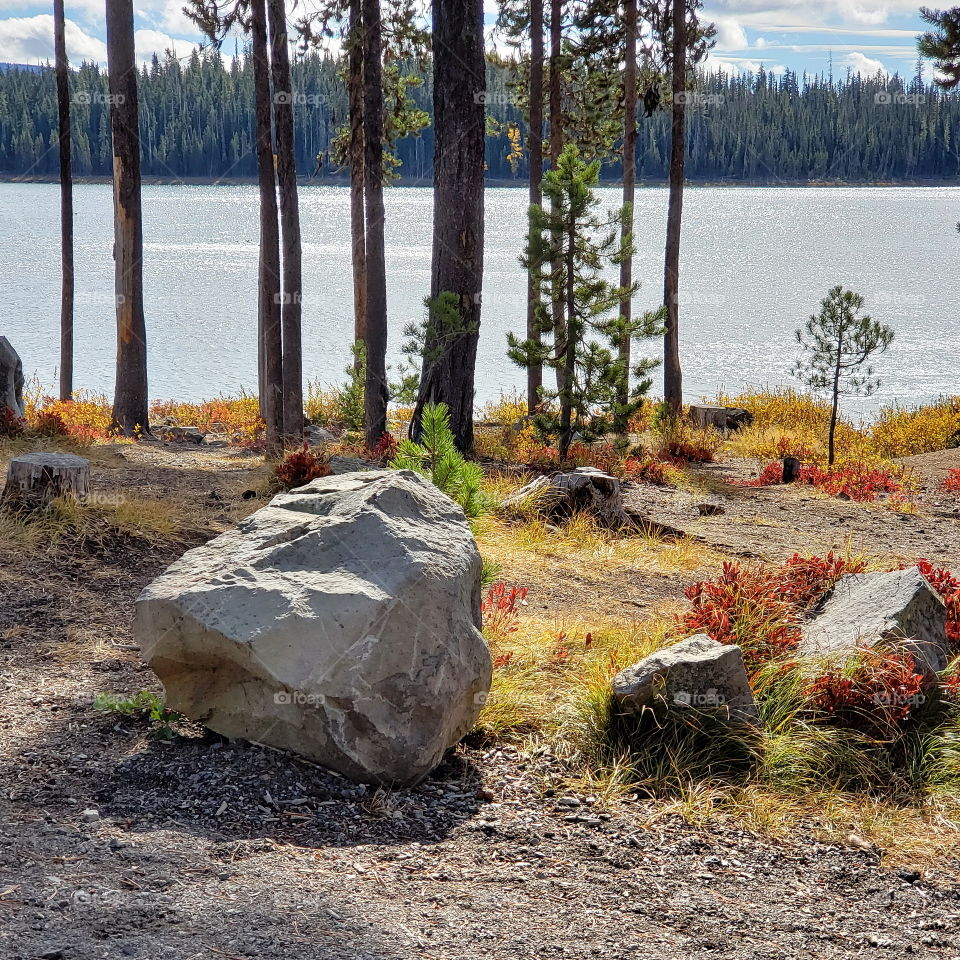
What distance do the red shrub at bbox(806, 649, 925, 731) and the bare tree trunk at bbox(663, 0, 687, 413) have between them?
1105cm

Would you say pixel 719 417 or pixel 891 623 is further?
pixel 719 417

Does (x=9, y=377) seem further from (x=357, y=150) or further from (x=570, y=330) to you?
(x=357, y=150)

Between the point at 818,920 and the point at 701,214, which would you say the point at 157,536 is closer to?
the point at 818,920

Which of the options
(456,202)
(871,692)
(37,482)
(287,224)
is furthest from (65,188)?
(871,692)

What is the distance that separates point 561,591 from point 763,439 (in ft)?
37.8

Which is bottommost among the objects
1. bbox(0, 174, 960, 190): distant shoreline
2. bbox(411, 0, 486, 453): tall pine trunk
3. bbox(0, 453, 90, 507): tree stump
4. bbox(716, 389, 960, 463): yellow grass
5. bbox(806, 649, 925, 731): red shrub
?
bbox(716, 389, 960, 463): yellow grass

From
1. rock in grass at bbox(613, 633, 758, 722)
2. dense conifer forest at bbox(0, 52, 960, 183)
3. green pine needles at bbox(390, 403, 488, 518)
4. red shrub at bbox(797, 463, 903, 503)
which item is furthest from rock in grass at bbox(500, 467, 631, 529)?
dense conifer forest at bbox(0, 52, 960, 183)

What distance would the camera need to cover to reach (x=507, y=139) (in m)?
91.4

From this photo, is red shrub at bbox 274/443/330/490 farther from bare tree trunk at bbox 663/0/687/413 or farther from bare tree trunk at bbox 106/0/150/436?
bare tree trunk at bbox 663/0/687/413

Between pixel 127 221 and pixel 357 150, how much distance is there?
4.84 meters

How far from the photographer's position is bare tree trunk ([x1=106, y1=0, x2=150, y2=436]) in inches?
607

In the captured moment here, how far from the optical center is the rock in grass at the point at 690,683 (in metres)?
4.92

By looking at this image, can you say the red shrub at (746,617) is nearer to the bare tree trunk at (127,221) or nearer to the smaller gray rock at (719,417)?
the bare tree trunk at (127,221)

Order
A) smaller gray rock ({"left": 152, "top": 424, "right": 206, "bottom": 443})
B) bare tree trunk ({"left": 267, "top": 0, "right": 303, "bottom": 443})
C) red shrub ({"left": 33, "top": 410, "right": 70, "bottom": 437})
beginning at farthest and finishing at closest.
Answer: smaller gray rock ({"left": 152, "top": 424, "right": 206, "bottom": 443}) → bare tree trunk ({"left": 267, "top": 0, "right": 303, "bottom": 443}) → red shrub ({"left": 33, "top": 410, "right": 70, "bottom": 437})
